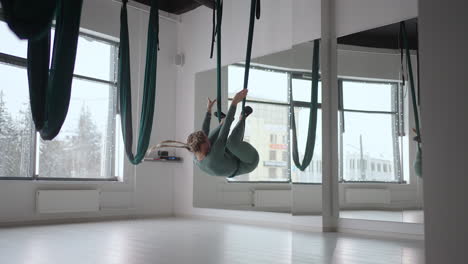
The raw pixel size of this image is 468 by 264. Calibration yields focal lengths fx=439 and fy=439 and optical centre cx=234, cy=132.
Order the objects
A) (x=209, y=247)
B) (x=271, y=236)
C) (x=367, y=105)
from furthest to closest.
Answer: (x=367, y=105)
(x=271, y=236)
(x=209, y=247)

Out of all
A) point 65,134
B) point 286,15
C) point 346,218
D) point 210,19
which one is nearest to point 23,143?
point 65,134

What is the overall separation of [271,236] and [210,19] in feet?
14.3

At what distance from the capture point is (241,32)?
7.52 metres

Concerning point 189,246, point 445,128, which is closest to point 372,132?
point 189,246

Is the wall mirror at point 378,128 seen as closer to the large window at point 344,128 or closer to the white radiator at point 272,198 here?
the large window at point 344,128

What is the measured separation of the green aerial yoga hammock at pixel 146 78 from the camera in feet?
15.4

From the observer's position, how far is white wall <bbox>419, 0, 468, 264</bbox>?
1108mm

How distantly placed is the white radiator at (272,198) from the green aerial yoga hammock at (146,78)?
2.24m

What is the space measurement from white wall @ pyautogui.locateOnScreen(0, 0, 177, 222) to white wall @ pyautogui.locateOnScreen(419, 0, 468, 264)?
662cm

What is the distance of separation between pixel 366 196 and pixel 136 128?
14.3 ft

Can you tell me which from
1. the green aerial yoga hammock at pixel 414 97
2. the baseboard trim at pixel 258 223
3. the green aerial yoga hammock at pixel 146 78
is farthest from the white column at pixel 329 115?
the green aerial yoga hammock at pixel 146 78

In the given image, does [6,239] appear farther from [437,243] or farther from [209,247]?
[437,243]

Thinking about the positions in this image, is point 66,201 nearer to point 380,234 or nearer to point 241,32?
point 241,32

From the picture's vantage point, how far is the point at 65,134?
729 cm
